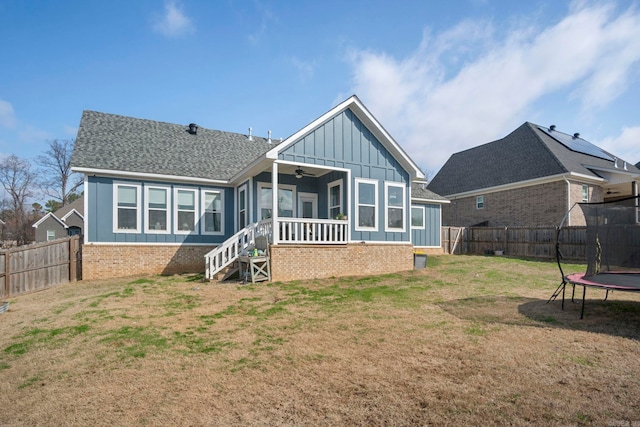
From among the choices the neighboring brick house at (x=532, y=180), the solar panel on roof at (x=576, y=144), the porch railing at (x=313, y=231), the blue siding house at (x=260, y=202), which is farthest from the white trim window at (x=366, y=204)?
the solar panel on roof at (x=576, y=144)

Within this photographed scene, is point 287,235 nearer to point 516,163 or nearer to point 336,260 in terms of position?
point 336,260

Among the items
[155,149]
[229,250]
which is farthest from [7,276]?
[155,149]

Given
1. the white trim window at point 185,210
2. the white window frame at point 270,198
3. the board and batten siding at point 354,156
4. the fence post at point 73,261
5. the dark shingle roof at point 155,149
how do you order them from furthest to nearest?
the white trim window at point 185,210, the white window frame at point 270,198, the dark shingle roof at point 155,149, the board and batten siding at point 354,156, the fence post at point 73,261

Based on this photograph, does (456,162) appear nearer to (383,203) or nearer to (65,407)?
(383,203)

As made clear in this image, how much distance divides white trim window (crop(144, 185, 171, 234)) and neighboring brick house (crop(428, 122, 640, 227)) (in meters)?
18.6

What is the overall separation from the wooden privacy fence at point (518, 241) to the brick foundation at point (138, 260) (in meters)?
13.6

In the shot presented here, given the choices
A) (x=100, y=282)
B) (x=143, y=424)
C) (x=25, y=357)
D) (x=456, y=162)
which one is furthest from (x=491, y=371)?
(x=456, y=162)

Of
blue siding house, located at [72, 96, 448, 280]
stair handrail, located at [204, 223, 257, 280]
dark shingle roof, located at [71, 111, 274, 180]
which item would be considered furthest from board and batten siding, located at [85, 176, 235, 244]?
stair handrail, located at [204, 223, 257, 280]

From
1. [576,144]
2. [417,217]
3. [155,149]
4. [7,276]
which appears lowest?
[7,276]

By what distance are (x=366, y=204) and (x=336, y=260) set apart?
244 cm

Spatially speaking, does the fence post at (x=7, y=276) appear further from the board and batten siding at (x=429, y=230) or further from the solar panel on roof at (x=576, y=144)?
the solar panel on roof at (x=576, y=144)

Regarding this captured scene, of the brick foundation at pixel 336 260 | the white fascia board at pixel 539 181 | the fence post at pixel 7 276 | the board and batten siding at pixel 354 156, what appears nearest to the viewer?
the fence post at pixel 7 276

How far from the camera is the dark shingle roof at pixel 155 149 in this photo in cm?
1275

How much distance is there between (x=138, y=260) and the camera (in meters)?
12.5
